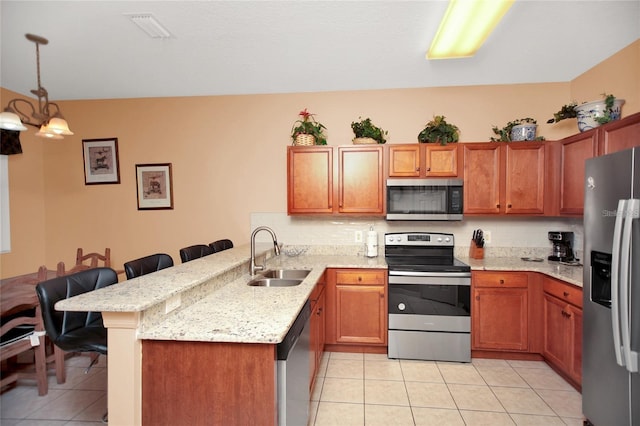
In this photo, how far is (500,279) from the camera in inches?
104

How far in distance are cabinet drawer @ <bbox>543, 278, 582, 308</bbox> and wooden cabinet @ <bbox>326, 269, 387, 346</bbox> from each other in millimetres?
1365

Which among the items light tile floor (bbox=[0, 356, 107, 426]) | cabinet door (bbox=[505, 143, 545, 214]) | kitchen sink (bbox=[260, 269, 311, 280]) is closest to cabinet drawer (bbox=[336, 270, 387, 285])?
kitchen sink (bbox=[260, 269, 311, 280])

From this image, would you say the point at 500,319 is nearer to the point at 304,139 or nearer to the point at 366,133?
the point at 366,133

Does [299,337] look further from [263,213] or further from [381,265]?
[263,213]

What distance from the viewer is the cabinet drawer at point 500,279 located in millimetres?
2617

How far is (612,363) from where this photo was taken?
1562mm

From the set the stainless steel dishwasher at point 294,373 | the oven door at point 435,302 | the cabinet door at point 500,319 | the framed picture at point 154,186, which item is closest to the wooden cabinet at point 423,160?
the oven door at point 435,302

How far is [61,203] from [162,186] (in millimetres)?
1309

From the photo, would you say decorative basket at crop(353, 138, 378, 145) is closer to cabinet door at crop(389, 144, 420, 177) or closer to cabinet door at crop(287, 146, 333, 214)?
cabinet door at crop(389, 144, 420, 177)

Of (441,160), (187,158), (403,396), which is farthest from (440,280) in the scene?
(187,158)

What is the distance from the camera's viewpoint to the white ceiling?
6.46 feet

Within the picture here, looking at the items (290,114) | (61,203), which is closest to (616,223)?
(290,114)

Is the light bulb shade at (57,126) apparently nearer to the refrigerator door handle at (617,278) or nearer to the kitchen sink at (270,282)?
the kitchen sink at (270,282)

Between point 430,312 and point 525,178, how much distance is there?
161cm
